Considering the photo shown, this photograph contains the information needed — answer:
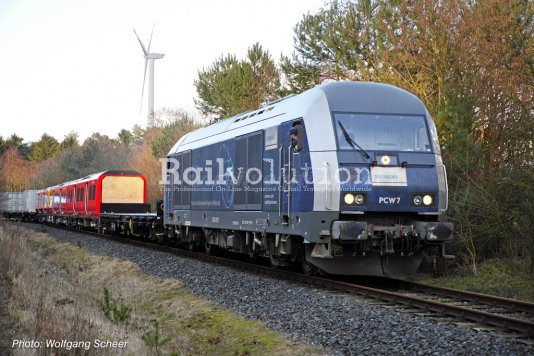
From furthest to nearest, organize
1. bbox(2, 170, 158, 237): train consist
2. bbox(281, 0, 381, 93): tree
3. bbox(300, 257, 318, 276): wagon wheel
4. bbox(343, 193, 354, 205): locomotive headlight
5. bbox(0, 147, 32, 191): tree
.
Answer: bbox(0, 147, 32, 191): tree → bbox(2, 170, 158, 237): train consist → bbox(281, 0, 381, 93): tree → bbox(300, 257, 318, 276): wagon wheel → bbox(343, 193, 354, 205): locomotive headlight

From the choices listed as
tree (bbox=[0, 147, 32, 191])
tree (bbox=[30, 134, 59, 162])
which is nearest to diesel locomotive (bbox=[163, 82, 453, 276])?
tree (bbox=[0, 147, 32, 191])

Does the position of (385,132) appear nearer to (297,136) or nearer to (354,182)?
(354,182)

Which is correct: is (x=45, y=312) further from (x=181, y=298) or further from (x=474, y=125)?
(x=474, y=125)

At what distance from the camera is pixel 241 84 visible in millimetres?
38188

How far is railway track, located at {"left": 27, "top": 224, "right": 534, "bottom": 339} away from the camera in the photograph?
8.36 metres

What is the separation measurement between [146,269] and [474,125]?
840 cm

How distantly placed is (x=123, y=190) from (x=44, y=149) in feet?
267

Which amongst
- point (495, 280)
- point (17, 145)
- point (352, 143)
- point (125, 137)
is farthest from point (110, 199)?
point (17, 145)

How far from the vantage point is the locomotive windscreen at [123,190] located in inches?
1253

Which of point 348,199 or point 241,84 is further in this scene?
point 241,84

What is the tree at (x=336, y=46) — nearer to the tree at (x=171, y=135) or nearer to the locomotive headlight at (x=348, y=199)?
the locomotive headlight at (x=348, y=199)

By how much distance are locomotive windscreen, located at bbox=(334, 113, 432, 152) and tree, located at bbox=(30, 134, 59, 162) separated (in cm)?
10185

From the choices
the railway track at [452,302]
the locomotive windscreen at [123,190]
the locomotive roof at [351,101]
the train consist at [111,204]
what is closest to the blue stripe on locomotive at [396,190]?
the locomotive roof at [351,101]

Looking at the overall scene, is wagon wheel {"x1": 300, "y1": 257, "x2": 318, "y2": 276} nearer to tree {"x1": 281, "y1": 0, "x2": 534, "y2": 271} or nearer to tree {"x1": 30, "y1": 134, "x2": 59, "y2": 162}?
tree {"x1": 281, "y1": 0, "x2": 534, "y2": 271}
